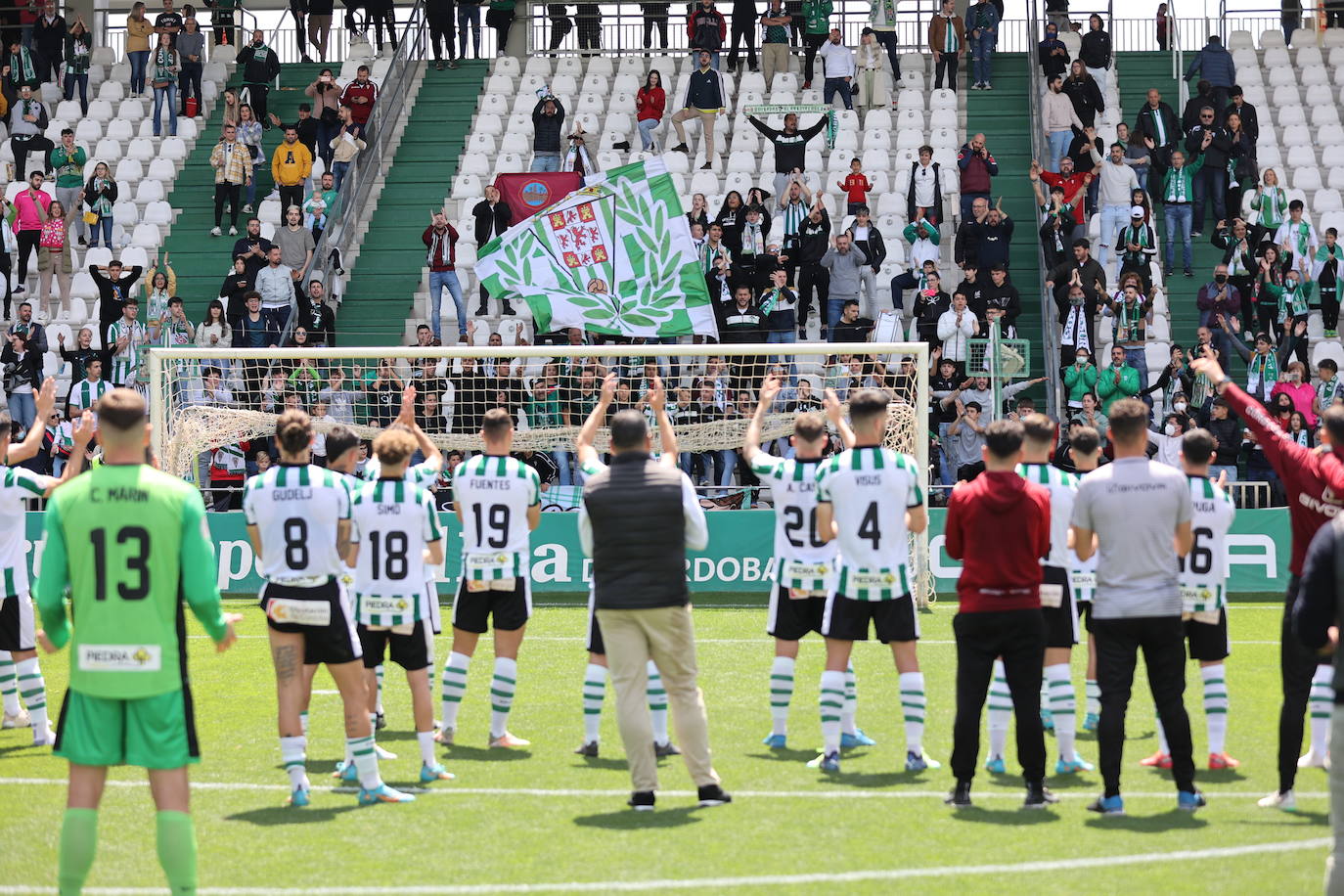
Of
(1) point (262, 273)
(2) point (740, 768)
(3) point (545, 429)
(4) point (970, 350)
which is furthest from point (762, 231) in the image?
(2) point (740, 768)

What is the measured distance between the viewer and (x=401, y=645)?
9.36m

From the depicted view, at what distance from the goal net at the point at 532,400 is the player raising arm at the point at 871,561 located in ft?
26.2

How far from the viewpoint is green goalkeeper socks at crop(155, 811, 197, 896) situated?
6383mm

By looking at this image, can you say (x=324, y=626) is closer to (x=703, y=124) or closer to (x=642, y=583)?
(x=642, y=583)

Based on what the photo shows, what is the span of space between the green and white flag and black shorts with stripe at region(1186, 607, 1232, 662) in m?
11.8

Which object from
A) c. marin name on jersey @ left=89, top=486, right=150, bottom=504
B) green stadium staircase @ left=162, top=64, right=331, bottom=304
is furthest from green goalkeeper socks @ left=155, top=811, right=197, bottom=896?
green stadium staircase @ left=162, top=64, right=331, bottom=304

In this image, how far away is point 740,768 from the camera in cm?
948

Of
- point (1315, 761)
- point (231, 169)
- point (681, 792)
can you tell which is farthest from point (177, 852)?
point (231, 169)

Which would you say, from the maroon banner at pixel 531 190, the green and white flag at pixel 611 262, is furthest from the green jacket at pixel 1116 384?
the maroon banner at pixel 531 190

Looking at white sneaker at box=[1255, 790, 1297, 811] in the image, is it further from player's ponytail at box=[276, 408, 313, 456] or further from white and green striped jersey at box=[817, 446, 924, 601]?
player's ponytail at box=[276, 408, 313, 456]

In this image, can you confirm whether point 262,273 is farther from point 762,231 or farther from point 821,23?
point 821,23

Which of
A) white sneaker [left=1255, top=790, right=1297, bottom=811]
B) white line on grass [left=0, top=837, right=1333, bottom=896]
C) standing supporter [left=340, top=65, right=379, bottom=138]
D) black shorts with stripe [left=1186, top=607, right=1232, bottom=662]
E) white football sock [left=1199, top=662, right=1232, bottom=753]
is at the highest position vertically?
standing supporter [left=340, top=65, right=379, bottom=138]

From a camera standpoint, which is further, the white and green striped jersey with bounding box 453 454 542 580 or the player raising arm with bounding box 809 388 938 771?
the white and green striped jersey with bounding box 453 454 542 580

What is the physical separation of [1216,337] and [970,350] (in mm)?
3542
